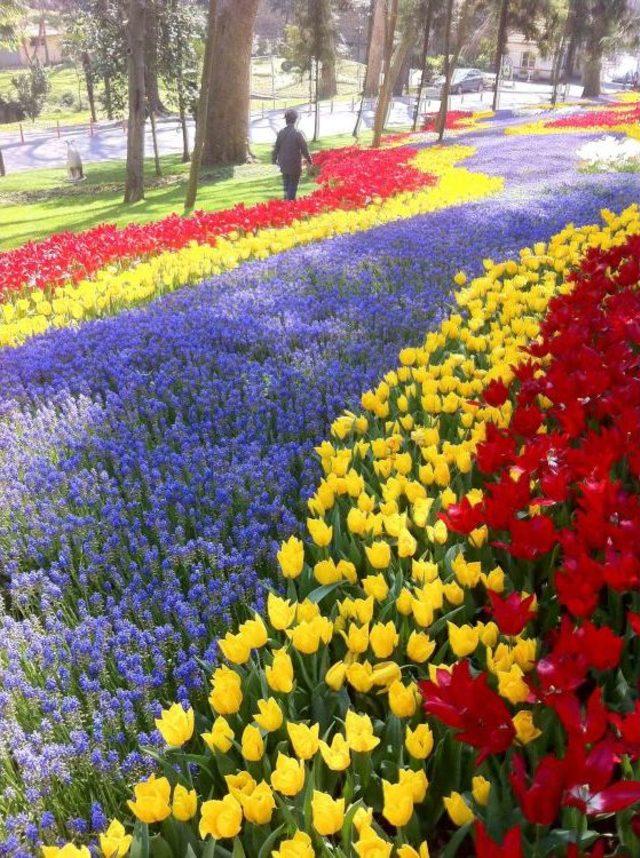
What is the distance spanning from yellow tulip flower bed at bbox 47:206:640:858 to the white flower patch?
15788mm

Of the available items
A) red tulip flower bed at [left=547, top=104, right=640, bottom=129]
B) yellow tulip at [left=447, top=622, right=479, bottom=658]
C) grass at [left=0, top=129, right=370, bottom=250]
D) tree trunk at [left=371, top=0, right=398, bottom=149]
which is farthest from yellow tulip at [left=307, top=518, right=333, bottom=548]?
red tulip flower bed at [left=547, top=104, right=640, bottom=129]

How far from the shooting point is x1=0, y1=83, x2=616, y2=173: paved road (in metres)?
32.2

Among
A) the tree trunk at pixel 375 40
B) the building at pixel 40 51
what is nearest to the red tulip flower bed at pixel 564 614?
the tree trunk at pixel 375 40

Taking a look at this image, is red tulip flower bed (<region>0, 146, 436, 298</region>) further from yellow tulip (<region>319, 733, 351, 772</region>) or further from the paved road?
the paved road

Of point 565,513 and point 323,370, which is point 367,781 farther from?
point 323,370

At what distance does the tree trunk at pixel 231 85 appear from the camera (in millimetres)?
20172

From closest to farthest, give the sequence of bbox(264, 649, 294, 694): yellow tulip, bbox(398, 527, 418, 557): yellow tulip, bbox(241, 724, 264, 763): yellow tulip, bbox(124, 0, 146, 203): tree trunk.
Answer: bbox(241, 724, 264, 763): yellow tulip < bbox(264, 649, 294, 694): yellow tulip < bbox(398, 527, 418, 557): yellow tulip < bbox(124, 0, 146, 203): tree trunk

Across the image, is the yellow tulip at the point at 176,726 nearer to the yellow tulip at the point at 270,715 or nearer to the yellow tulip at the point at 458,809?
the yellow tulip at the point at 270,715

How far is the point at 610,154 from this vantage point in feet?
62.1

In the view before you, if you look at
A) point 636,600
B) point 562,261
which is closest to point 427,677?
point 636,600

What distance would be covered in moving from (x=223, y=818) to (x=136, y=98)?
53.4 ft

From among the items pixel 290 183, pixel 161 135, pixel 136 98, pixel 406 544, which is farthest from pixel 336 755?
pixel 161 135

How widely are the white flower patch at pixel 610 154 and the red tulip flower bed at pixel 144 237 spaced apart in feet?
18.7

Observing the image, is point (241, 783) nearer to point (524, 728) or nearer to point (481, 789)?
point (481, 789)
